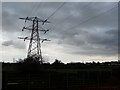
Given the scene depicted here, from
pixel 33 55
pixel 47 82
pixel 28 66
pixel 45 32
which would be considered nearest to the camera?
pixel 47 82

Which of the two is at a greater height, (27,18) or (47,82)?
(27,18)

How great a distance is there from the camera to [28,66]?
3519 centimetres

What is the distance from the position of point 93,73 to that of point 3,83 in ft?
49.3

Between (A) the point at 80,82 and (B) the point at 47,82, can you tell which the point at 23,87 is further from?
(A) the point at 80,82

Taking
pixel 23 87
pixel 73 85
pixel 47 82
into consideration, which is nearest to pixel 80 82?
pixel 73 85

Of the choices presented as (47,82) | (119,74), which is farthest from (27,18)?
(119,74)

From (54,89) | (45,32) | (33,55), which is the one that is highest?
(45,32)

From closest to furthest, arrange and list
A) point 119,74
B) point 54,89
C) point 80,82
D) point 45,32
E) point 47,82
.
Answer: point 54,89 → point 47,82 → point 80,82 → point 45,32 → point 119,74

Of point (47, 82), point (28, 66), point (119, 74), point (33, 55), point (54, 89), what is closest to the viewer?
point (54, 89)

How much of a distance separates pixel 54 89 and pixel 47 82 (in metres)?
1.80

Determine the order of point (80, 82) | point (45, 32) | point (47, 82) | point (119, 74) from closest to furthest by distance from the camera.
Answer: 1. point (47, 82)
2. point (80, 82)
3. point (45, 32)
4. point (119, 74)

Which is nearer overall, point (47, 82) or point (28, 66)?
point (47, 82)

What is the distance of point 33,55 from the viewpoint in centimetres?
3262

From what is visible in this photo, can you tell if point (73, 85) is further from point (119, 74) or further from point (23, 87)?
Result: point (119, 74)
